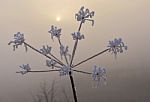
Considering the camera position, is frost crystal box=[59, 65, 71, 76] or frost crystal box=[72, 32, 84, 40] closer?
frost crystal box=[59, 65, 71, 76]

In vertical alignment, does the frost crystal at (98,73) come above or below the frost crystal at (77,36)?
below

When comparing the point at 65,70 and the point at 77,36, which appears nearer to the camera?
the point at 65,70

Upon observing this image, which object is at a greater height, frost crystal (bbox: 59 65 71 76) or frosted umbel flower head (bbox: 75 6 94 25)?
frosted umbel flower head (bbox: 75 6 94 25)

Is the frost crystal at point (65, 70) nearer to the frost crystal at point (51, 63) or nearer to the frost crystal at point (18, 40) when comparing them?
the frost crystal at point (51, 63)

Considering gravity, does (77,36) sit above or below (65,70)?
above

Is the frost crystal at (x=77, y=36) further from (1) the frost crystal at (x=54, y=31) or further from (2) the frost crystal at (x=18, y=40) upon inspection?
(2) the frost crystal at (x=18, y=40)

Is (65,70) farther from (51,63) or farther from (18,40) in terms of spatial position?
(18,40)

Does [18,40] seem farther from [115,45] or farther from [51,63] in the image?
[115,45]

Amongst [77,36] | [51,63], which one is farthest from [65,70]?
[77,36]

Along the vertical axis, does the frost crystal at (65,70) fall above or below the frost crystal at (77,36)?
below

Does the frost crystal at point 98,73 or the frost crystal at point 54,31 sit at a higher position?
the frost crystal at point 54,31

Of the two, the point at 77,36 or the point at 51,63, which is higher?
the point at 77,36

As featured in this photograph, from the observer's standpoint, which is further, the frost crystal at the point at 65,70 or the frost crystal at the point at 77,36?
the frost crystal at the point at 77,36

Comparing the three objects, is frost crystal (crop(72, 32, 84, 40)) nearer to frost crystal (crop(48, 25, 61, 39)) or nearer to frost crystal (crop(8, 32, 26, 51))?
frost crystal (crop(48, 25, 61, 39))
